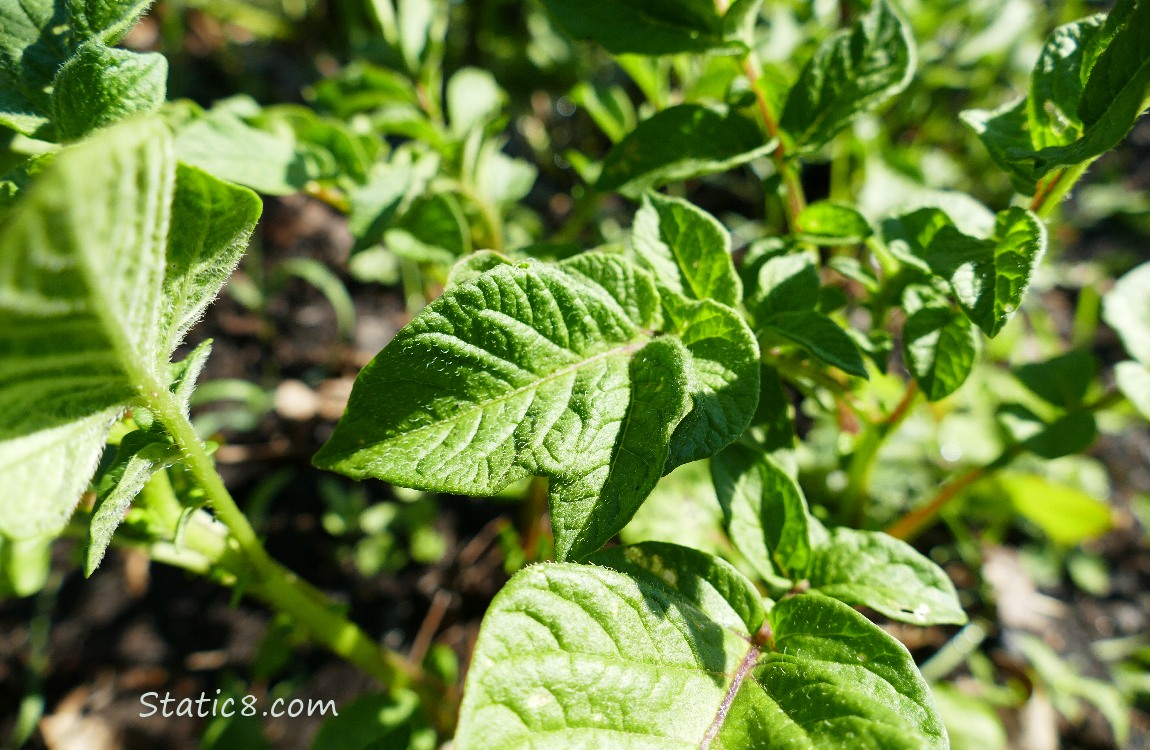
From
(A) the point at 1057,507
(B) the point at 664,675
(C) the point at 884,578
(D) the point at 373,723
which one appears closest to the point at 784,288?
(C) the point at 884,578

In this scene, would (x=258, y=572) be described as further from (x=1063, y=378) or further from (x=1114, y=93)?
(x=1063, y=378)

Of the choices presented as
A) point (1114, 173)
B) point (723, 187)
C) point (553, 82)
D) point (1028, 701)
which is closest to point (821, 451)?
point (1028, 701)

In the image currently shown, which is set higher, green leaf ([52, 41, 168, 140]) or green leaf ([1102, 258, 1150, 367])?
green leaf ([52, 41, 168, 140])

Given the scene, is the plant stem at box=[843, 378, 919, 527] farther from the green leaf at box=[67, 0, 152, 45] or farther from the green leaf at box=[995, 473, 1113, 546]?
the green leaf at box=[67, 0, 152, 45]

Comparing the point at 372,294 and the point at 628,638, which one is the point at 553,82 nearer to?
the point at 372,294

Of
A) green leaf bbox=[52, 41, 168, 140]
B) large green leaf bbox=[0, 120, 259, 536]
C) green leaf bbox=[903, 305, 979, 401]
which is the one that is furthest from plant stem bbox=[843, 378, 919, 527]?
green leaf bbox=[52, 41, 168, 140]
